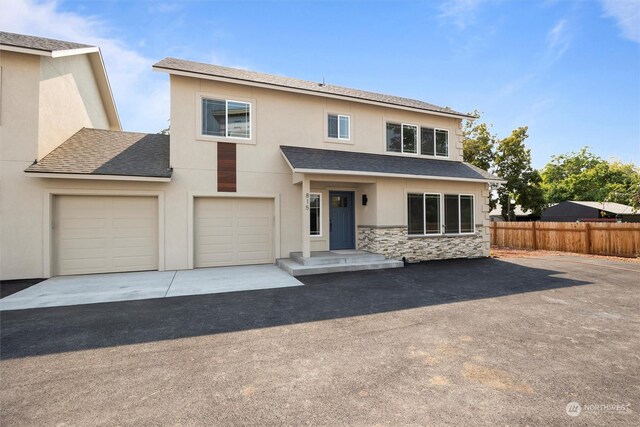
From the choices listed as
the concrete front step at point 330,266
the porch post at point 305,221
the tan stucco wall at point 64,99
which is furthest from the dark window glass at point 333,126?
the tan stucco wall at point 64,99

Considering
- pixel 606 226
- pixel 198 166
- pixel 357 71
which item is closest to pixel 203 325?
pixel 198 166

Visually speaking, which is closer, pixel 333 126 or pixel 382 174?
pixel 382 174

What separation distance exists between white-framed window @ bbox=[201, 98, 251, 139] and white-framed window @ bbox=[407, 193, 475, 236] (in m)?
6.67

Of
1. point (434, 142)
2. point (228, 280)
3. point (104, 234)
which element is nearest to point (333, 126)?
point (434, 142)

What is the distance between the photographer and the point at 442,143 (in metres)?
12.6

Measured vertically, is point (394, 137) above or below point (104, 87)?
below

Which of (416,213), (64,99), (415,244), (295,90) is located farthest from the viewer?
(416,213)

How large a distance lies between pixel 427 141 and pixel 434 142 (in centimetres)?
38

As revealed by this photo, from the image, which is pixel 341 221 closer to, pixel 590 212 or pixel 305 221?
pixel 305 221

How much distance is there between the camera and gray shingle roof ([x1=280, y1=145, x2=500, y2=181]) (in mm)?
9312

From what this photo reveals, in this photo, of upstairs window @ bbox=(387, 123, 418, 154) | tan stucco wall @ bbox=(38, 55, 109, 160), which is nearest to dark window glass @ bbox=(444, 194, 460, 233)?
upstairs window @ bbox=(387, 123, 418, 154)

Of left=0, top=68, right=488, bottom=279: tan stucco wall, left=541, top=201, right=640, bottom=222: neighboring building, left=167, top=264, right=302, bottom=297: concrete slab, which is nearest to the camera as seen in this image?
left=167, top=264, right=302, bottom=297: concrete slab

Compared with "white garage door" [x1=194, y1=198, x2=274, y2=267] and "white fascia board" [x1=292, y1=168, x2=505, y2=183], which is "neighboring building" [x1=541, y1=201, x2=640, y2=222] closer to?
"white fascia board" [x1=292, y1=168, x2=505, y2=183]

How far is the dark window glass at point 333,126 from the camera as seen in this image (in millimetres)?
10922
